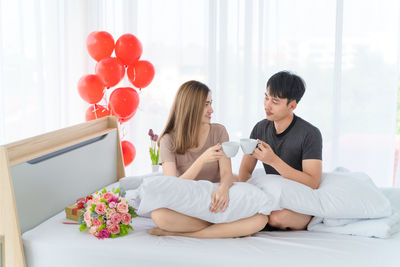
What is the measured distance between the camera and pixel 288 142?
2174 mm

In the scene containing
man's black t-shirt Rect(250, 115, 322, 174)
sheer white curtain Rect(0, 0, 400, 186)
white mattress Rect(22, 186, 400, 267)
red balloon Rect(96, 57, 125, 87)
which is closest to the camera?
white mattress Rect(22, 186, 400, 267)

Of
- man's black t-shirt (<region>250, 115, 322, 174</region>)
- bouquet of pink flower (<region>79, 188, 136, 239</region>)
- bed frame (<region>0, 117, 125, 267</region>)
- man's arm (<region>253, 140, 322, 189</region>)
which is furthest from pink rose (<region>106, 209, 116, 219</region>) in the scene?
man's black t-shirt (<region>250, 115, 322, 174</region>)

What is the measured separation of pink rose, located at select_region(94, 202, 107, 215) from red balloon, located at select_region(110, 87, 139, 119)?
60.8 inches

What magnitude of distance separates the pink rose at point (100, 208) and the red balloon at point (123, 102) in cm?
154

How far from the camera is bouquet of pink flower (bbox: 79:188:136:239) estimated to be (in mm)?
1854

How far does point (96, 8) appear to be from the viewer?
154 inches

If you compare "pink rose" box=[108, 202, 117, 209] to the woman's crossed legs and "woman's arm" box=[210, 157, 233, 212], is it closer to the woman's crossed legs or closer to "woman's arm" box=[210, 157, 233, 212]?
the woman's crossed legs

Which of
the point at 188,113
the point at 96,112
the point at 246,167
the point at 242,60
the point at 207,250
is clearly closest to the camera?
the point at 207,250

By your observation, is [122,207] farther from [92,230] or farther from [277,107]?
[277,107]

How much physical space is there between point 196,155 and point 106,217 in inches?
21.3

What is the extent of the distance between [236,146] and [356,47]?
7.35 feet

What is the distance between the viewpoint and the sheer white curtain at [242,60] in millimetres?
3555

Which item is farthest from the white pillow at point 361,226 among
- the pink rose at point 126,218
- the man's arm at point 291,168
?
the pink rose at point 126,218

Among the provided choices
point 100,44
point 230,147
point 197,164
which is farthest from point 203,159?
point 100,44
